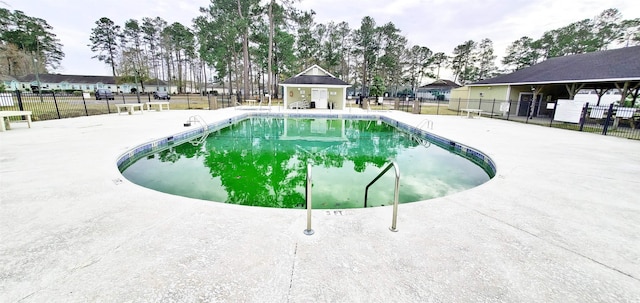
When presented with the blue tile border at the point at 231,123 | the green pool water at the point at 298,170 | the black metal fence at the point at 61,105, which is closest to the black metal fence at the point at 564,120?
the blue tile border at the point at 231,123

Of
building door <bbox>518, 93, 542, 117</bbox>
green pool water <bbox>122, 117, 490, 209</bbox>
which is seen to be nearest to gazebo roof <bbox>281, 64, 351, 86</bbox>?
green pool water <bbox>122, 117, 490, 209</bbox>

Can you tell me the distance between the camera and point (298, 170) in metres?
6.08

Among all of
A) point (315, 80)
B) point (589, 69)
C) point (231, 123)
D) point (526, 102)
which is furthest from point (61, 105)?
point (589, 69)

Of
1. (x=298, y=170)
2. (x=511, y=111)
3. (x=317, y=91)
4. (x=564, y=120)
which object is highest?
(x=317, y=91)

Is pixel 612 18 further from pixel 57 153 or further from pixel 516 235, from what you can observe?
pixel 57 153

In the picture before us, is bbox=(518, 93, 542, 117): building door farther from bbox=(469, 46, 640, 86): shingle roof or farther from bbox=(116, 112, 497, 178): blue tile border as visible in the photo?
bbox=(116, 112, 497, 178): blue tile border

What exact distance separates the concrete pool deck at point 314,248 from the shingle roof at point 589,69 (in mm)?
13332

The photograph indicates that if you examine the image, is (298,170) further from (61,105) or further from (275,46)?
(275,46)

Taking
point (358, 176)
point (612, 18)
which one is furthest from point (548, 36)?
point (358, 176)

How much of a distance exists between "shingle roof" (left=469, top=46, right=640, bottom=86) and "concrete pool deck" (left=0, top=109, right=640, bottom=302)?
13332 millimetres

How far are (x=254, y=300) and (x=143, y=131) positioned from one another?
8.94 meters

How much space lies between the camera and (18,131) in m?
7.79

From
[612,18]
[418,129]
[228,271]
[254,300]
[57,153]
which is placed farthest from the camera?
[612,18]

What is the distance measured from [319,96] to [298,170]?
50.7ft
